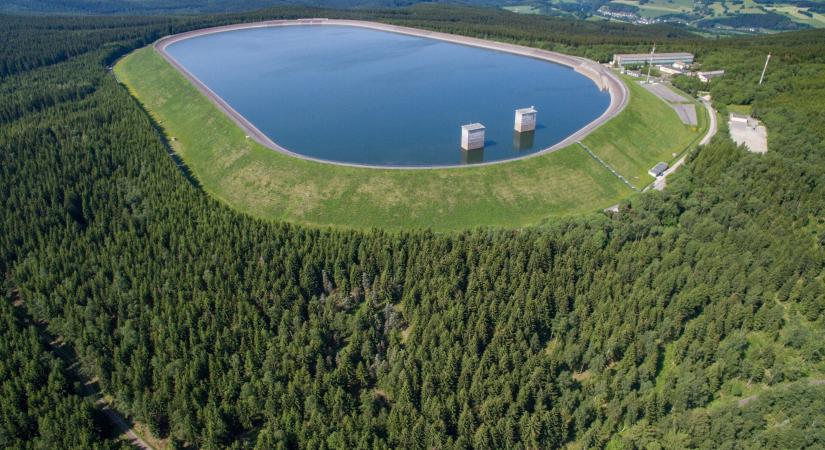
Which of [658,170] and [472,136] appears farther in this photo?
[472,136]

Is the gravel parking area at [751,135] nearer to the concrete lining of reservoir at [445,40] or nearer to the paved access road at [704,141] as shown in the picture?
the paved access road at [704,141]

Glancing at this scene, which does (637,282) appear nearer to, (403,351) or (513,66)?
(403,351)

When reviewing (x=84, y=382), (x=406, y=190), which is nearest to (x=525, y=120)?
(x=406, y=190)

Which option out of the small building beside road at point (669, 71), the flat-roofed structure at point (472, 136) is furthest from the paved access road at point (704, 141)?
the flat-roofed structure at point (472, 136)

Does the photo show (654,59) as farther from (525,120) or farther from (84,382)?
(84,382)

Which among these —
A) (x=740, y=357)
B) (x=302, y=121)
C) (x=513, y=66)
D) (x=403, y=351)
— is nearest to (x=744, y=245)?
(x=740, y=357)
